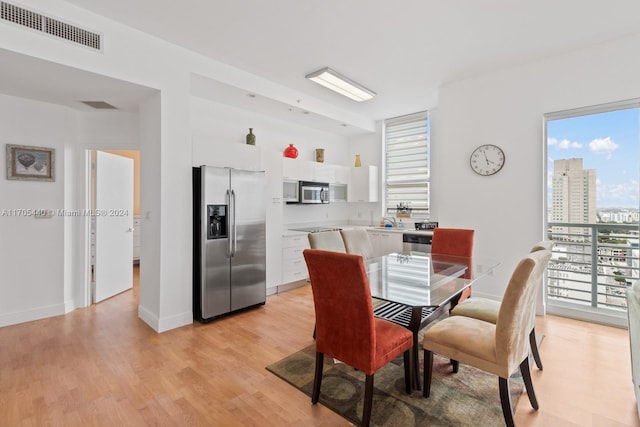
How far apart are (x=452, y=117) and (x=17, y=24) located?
4458 millimetres

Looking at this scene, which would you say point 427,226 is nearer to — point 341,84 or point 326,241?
point 326,241

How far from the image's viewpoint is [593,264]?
11.4 ft

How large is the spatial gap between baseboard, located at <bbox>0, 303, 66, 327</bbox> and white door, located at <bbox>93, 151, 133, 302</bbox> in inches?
16.6

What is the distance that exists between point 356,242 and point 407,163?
2.61 meters

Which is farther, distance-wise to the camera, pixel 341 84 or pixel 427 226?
pixel 427 226

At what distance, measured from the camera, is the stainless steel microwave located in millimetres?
4895

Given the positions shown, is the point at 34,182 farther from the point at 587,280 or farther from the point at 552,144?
the point at 587,280

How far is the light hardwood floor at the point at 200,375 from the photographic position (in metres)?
1.87

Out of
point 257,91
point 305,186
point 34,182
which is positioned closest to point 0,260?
point 34,182

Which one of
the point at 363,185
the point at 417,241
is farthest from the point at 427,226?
the point at 363,185

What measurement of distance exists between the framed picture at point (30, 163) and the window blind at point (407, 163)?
16.3ft

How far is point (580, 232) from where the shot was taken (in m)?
3.50

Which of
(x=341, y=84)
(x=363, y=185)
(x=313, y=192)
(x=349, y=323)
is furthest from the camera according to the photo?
(x=363, y=185)

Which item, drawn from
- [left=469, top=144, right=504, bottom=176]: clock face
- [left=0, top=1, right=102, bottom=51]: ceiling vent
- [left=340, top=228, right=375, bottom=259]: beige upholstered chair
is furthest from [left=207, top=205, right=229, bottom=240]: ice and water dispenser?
[left=469, top=144, right=504, bottom=176]: clock face
